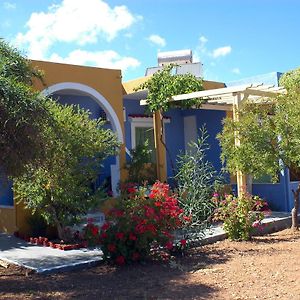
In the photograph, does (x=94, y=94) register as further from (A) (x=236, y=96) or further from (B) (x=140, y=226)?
(B) (x=140, y=226)

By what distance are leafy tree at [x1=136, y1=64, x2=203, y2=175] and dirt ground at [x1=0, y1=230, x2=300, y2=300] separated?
4851 mm

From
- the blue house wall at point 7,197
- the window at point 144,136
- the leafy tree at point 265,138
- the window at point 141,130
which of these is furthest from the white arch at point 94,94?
the leafy tree at point 265,138

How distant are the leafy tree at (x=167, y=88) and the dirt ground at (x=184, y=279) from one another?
4.85 metres

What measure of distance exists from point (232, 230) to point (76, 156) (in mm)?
3246

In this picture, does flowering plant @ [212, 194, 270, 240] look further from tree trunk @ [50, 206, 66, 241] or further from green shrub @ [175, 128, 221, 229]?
tree trunk @ [50, 206, 66, 241]

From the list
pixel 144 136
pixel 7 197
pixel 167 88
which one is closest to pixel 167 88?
pixel 167 88

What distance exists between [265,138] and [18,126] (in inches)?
211

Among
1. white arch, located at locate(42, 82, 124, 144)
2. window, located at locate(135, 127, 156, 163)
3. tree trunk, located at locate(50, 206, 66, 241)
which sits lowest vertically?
tree trunk, located at locate(50, 206, 66, 241)

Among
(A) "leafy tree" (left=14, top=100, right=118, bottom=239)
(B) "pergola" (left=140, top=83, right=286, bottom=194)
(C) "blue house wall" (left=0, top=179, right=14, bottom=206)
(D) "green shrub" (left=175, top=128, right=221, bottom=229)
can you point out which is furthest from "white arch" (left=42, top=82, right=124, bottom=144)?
(D) "green shrub" (left=175, top=128, right=221, bottom=229)

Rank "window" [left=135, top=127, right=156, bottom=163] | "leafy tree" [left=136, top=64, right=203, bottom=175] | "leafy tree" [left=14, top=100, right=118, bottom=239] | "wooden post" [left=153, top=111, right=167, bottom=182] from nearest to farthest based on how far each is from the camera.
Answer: "leafy tree" [left=14, top=100, right=118, bottom=239] < "leafy tree" [left=136, top=64, right=203, bottom=175] < "wooden post" [left=153, top=111, right=167, bottom=182] < "window" [left=135, top=127, right=156, bottom=163]

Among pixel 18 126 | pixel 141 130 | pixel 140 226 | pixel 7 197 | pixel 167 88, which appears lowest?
pixel 140 226

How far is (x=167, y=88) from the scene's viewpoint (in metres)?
12.1

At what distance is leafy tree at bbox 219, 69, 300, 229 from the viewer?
9.17m

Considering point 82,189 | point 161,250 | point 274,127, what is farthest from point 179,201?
point 274,127
